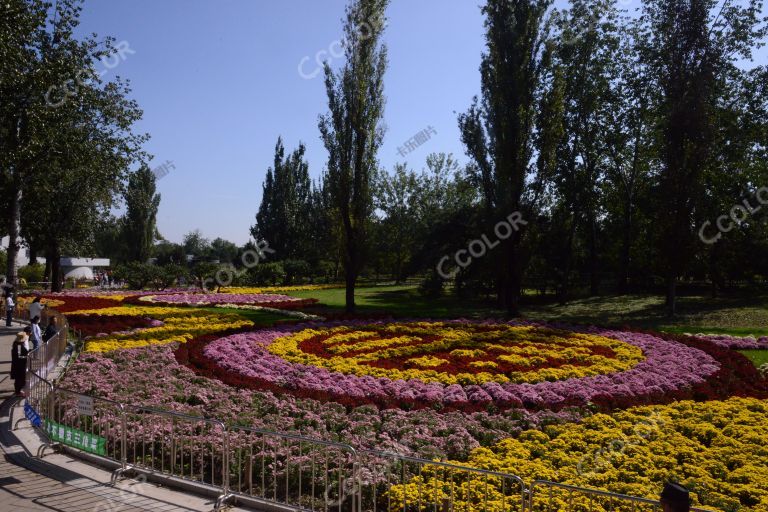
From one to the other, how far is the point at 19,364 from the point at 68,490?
16.5 ft

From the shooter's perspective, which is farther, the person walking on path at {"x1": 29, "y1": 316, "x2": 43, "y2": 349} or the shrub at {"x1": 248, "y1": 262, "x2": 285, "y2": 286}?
the shrub at {"x1": 248, "y1": 262, "x2": 285, "y2": 286}

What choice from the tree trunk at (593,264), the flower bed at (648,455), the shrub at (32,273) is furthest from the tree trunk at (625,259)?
the shrub at (32,273)

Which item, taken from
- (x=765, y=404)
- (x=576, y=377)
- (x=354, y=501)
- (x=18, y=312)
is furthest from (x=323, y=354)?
(x=18, y=312)

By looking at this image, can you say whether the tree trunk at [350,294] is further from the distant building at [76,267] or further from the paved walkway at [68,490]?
the distant building at [76,267]

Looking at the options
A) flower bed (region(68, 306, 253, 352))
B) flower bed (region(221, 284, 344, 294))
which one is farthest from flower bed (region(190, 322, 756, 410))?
flower bed (region(221, 284, 344, 294))

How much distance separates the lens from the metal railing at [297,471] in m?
5.06

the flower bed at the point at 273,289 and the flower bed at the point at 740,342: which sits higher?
the flower bed at the point at 273,289

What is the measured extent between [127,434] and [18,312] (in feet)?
62.4

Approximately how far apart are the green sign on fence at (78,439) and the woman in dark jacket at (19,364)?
3.13m

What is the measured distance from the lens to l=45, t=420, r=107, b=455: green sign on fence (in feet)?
21.8

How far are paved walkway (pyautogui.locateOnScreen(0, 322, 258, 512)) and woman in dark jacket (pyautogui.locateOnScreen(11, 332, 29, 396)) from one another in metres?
2.70

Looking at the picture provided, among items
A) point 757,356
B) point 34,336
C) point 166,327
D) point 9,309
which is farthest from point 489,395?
point 9,309

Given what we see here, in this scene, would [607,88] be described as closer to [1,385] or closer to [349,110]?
→ [349,110]

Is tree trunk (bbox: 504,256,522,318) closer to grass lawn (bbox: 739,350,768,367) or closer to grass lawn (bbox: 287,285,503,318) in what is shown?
grass lawn (bbox: 287,285,503,318)
